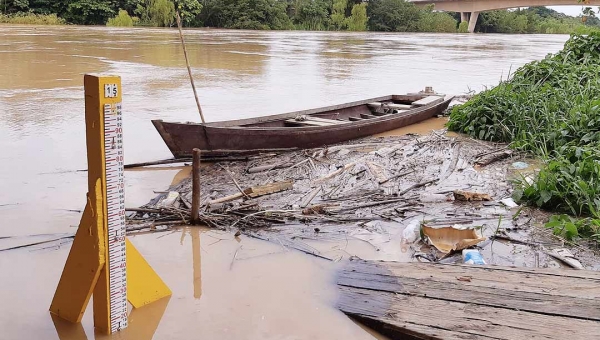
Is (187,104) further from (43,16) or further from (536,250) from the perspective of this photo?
(43,16)

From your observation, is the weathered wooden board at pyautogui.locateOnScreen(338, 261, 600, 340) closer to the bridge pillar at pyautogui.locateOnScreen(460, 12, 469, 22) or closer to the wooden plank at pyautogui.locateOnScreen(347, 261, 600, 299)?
the wooden plank at pyautogui.locateOnScreen(347, 261, 600, 299)

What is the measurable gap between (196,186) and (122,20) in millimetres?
42956

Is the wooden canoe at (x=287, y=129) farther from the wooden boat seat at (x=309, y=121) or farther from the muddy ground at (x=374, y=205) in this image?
the muddy ground at (x=374, y=205)

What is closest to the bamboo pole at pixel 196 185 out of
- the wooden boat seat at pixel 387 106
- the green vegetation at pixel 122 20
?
the wooden boat seat at pixel 387 106

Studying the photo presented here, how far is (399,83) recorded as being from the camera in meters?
18.8

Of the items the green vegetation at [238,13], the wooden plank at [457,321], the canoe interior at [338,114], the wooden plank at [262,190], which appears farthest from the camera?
the green vegetation at [238,13]

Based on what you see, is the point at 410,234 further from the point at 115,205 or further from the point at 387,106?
the point at 387,106

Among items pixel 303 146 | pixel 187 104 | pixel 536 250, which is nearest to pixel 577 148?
pixel 536 250

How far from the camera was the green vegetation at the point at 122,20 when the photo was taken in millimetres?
44375

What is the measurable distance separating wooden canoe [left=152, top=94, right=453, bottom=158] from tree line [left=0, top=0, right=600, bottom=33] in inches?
885

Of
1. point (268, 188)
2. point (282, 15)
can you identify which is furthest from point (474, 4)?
point (268, 188)

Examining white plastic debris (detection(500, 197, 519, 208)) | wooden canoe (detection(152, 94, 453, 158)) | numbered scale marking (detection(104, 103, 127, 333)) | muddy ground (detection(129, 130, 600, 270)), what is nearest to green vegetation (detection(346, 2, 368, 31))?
wooden canoe (detection(152, 94, 453, 158))

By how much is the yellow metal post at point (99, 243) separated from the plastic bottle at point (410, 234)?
233cm

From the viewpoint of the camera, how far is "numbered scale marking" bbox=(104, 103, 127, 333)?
2.89 metres
